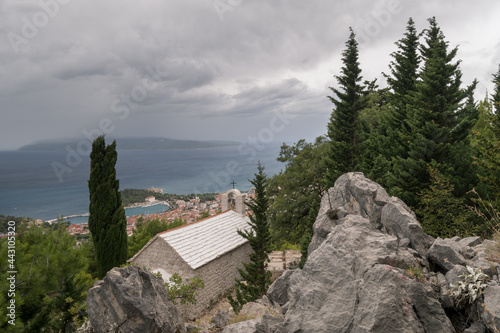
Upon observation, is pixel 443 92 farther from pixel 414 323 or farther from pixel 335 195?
pixel 414 323

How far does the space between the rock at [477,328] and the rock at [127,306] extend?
6345 mm

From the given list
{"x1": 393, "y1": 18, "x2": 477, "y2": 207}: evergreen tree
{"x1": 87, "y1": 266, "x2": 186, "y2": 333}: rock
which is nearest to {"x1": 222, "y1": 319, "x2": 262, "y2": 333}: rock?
{"x1": 87, "y1": 266, "x2": 186, "y2": 333}: rock

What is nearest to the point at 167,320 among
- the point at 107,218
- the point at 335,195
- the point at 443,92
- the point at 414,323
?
the point at 414,323

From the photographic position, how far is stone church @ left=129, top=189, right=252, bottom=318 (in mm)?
15078

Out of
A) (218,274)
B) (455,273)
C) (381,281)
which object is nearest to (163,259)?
(218,274)

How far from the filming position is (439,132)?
15.0 metres

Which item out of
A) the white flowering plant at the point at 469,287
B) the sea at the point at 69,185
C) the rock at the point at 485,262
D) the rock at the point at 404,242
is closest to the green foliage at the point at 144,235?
the sea at the point at 69,185

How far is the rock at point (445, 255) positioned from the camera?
6041 mm

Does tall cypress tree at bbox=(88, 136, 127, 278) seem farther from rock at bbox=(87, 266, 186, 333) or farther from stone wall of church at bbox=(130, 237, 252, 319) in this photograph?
rock at bbox=(87, 266, 186, 333)

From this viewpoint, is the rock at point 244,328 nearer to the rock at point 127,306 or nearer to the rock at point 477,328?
the rock at point 127,306

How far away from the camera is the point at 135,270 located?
730 cm

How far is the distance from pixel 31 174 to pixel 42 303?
8375 cm

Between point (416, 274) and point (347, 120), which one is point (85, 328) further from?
point (347, 120)

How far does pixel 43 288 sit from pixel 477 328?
11864mm
